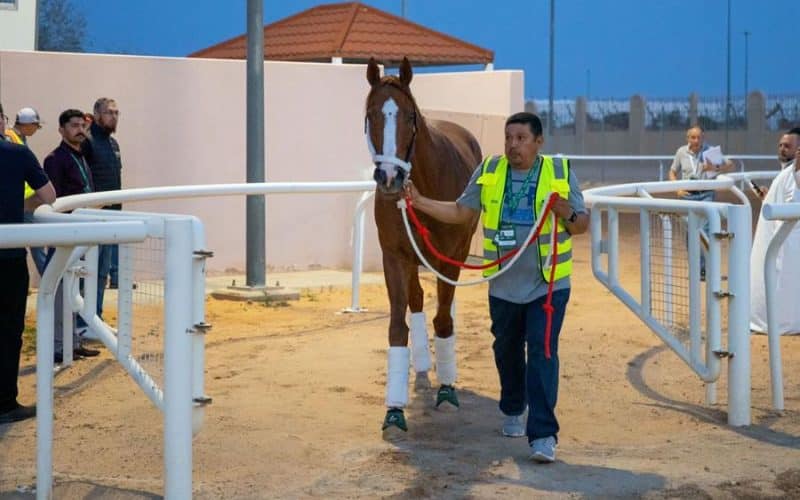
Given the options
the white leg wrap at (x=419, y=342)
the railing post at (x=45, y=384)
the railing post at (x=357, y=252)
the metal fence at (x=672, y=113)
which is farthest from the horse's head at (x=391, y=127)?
the metal fence at (x=672, y=113)

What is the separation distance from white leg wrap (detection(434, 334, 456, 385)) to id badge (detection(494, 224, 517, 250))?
1570 mm

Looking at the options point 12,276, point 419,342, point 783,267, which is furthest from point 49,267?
point 783,267

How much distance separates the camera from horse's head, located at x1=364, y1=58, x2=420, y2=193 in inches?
245

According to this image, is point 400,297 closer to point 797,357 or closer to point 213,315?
point 797,357

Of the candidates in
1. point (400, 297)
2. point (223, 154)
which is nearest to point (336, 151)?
point (223, 154)

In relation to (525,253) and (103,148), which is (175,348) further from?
(103,148)

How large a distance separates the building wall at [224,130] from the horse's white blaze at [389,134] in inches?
236

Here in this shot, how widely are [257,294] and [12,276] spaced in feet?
17.2

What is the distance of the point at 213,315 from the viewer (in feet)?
36.2

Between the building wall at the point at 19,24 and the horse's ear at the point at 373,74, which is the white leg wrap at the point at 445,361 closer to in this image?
the horse's ear at the point at 373,74

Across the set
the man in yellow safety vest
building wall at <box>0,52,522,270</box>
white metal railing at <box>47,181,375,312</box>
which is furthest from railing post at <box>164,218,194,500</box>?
building wall at <box>0,52,522,270</box>

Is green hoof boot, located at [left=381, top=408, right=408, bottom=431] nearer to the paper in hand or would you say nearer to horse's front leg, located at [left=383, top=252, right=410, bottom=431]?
horse's front leg, located at [left=383, top=252, right=410, bottom=431]

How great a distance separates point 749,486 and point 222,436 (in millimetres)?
2614

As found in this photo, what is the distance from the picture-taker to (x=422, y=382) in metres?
8.07
